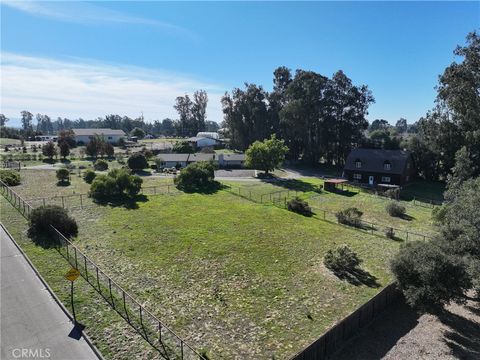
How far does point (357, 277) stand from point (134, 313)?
14.6m

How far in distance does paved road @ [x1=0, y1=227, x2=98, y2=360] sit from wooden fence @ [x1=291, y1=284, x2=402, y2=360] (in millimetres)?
9268

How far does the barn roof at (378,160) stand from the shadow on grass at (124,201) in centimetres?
3851

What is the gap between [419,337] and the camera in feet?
57.0

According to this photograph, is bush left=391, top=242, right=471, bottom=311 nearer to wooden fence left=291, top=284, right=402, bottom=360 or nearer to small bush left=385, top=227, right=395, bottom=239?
wooden fence left=291, top=284, right=402, bottom=360

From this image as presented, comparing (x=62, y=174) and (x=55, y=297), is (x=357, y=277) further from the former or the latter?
(x=62, y=174)

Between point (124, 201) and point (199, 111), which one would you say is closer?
point (124, 201)

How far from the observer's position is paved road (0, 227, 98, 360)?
13828 millimetres

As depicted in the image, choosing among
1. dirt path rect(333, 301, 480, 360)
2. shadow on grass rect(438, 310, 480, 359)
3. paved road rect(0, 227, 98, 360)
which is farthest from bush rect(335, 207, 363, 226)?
paved road rect(0, 227, 98, 360)

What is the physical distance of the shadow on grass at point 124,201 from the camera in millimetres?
37356

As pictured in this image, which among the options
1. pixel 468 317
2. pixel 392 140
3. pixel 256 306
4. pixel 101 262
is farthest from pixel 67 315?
pixel 392 140

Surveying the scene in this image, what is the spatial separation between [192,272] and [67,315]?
808cm

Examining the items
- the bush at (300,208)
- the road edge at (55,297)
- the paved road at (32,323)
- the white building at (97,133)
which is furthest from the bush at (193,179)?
the white building at (97,133)

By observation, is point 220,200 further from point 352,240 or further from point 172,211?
point 352,240

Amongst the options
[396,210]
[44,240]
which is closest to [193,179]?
[44,240]
